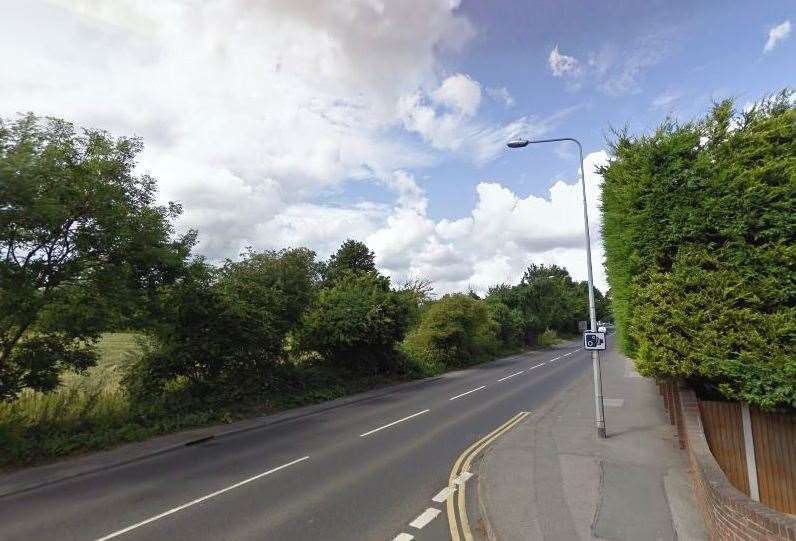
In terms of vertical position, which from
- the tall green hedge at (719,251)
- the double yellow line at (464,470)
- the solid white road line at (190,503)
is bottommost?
the solid white road line at (190,503)

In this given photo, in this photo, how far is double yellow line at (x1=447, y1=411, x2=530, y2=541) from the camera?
20.9 ft

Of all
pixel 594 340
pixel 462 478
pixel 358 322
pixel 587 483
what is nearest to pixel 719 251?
pixel 594 340

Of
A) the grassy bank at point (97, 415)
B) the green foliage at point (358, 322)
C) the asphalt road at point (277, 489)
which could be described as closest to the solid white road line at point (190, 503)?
the asphalt road at point (277, 489)

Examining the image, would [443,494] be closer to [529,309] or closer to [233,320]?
[233,320]

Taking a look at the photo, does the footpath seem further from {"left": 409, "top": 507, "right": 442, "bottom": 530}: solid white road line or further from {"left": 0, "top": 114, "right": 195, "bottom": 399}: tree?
{"left": 0, "top": 114, "right": 195, "bottom": 399}: tree

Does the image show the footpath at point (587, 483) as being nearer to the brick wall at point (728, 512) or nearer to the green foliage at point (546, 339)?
the brick wall at point (728, 512)

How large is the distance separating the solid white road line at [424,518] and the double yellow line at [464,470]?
23 cm

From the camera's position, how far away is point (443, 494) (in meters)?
7.74

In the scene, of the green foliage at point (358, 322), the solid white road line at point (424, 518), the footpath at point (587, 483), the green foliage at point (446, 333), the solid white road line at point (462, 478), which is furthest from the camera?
the green foliage at point (446, 333)

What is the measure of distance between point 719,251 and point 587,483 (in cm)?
463

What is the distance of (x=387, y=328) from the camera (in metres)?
23.5

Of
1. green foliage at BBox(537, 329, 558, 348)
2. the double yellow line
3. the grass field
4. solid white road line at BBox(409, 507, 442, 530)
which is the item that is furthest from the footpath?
green foliage at BBox(537, 329, 558, 348)

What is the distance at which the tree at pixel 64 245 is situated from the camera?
9.73m

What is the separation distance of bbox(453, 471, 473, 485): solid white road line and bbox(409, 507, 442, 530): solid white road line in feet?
4.41
